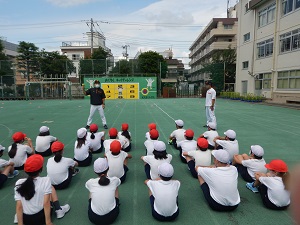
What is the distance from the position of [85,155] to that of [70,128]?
4503 millimetres

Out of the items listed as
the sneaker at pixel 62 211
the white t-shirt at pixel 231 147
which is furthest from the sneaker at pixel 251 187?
the sneaker at pixel 62 211

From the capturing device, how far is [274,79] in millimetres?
19562

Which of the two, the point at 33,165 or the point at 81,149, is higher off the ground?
the point at 33,165

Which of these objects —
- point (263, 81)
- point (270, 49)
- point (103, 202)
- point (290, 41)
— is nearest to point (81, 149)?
point (103, 202)

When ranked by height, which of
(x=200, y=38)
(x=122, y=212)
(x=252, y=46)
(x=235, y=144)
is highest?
(x=200, y=38)

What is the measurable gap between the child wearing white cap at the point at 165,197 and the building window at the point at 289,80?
18.0 m

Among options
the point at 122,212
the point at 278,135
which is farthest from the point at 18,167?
the point at 278,135

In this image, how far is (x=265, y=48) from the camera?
21.1 m

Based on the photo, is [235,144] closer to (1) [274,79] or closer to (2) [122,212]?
(2) [122,212]

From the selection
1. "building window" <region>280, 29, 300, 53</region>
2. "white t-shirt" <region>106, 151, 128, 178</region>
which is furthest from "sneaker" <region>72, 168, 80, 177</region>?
"building window" <region>280, 29, 300, 53</region>

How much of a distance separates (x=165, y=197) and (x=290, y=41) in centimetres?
1948

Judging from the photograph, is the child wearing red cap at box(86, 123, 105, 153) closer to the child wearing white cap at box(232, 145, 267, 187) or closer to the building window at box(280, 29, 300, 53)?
the child wearing white cap at box(232, 145, 267, 187)

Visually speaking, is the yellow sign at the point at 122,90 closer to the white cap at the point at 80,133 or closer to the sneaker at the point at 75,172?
the white cap at the point at 80,133

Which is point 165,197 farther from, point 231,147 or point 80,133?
point 80,133
